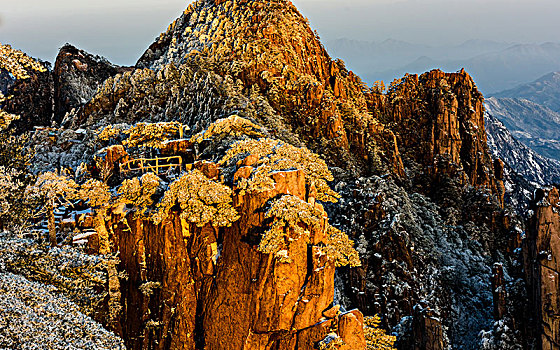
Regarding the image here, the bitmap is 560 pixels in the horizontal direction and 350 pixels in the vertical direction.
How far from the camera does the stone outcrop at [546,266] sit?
32.1 m

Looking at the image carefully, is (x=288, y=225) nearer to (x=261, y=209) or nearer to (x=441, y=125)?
(x=261, y=209)

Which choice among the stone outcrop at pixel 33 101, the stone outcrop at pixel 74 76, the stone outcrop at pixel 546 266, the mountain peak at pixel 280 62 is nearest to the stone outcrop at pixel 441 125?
the mountain peak at pixel 280 62

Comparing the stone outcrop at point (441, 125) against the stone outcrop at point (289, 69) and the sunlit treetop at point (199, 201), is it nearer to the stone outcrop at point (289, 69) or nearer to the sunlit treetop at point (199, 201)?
the stone outcrop at point (289, 69)

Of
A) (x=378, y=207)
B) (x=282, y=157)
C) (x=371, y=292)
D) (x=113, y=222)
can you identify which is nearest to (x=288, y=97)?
(x=378, y=207)

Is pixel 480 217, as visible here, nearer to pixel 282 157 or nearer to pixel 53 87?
pixel 282 157

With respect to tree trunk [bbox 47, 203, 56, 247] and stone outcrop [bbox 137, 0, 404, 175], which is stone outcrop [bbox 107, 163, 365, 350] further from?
stone outcrop [bbox 137, 0, 404, 175]

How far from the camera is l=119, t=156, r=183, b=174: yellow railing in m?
25.1

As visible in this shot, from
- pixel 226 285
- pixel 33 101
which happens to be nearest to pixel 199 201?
pixel 226 285

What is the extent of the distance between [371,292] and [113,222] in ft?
78.8

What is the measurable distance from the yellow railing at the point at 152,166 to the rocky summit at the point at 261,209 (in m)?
0.20

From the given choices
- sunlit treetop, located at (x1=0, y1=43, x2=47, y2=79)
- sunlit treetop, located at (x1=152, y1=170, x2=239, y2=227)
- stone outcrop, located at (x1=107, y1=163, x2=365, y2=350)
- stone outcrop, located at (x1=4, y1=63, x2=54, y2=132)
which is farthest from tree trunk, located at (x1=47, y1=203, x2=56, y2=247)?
stone outcrop, located at (x1=4, y1=63, x2=54, y2=132)

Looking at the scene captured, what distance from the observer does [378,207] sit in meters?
40.5

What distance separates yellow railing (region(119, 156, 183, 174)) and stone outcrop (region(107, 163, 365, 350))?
5.21 m

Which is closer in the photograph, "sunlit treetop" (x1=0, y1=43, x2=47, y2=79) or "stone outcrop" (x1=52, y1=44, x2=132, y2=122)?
"sunlit treetop" (x1=0, y1=43, x2=47, y2=79)
